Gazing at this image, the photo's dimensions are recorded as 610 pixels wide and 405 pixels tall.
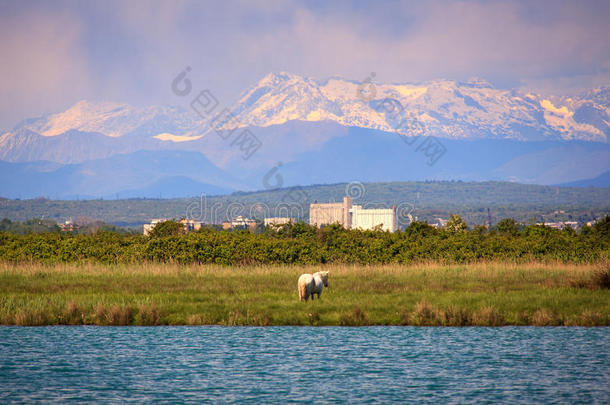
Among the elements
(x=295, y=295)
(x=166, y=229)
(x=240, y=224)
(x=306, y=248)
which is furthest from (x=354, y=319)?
(x=240, y=224)

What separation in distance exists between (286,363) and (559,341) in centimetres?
810

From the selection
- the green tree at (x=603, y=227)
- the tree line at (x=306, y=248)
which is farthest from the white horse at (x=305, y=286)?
the green tree at (x=603, y=227)

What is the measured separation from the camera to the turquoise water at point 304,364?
1789 cm

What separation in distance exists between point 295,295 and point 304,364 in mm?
9113

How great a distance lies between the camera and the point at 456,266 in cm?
3803

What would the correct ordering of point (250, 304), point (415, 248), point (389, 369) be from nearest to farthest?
point (389, 369) → point (250, 304) → point (415, 248)

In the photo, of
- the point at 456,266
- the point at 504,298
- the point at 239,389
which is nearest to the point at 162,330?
the point at 239,389

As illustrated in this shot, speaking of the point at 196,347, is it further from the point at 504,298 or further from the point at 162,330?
the point at 504,298

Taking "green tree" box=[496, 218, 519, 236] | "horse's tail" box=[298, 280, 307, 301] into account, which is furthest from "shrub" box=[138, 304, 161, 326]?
"green tree" box=[496, 218, 519, 236]

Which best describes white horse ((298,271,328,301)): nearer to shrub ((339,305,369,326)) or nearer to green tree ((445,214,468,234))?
shrub ((339,305,369,326))

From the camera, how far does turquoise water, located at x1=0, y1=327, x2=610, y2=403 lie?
1789 centimetres

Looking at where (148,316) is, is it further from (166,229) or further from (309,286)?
(166,229)

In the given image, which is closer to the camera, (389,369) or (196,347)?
(389,369)

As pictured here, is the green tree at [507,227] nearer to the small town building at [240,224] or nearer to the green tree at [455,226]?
the green tree at [455,226]
